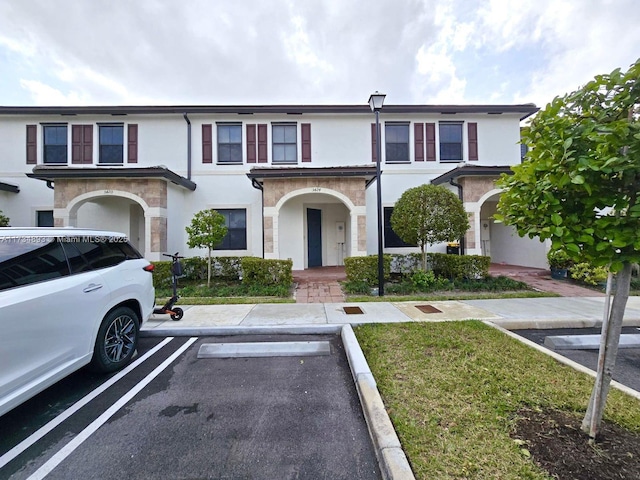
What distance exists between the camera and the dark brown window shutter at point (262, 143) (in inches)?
433

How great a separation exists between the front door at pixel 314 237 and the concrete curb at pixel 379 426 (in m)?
8.10

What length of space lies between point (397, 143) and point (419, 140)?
896 mm

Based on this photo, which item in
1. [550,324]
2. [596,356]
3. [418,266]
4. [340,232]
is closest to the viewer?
A: [596,356]

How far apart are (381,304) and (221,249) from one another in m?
7.17

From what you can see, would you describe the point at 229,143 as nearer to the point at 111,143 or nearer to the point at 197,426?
the point at 111,143

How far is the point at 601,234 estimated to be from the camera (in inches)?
68.5

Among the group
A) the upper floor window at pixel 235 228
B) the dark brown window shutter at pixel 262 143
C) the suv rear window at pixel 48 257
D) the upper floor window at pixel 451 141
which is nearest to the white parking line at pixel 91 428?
the suv rear window at pixel 48 257

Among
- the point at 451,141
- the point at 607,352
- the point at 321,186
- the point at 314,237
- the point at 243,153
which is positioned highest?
the point at 451,141

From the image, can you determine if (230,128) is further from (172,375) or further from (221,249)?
(172,375)

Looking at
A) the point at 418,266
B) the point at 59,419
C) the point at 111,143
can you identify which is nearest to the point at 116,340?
the point at 59,419

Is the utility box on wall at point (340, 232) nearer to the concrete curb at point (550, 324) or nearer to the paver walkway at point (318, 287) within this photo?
the paver walkway at point (318, 287)

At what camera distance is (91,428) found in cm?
238

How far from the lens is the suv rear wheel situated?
10.3 feet

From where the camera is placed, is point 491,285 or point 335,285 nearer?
point 491,285
